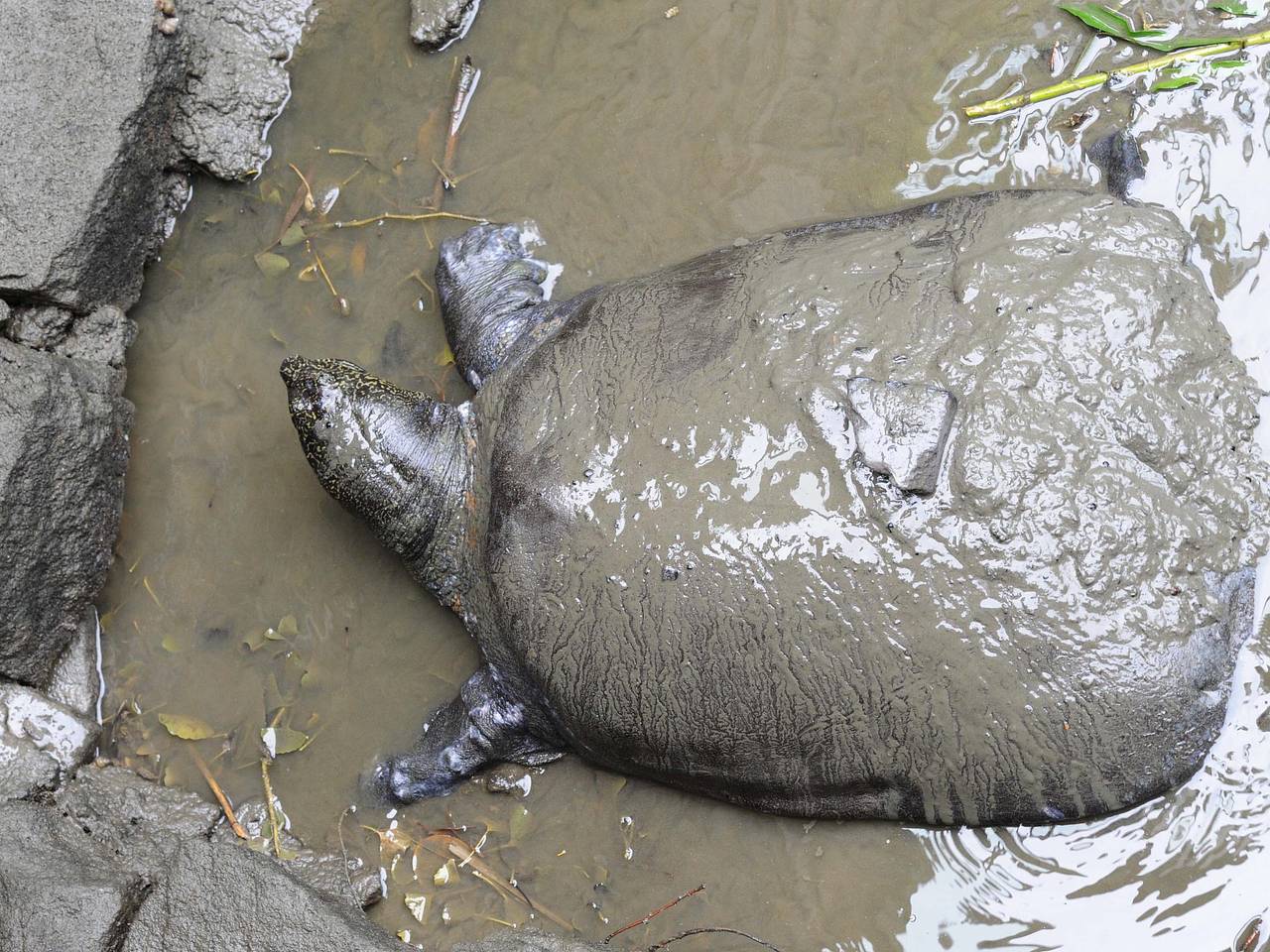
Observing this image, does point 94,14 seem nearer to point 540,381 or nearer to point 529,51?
point 529,51

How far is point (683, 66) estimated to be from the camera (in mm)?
4168

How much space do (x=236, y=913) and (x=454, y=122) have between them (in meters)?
3.01

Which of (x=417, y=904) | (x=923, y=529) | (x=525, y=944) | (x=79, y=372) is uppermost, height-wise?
(x=923, y=529)

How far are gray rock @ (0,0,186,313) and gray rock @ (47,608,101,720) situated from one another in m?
1.29

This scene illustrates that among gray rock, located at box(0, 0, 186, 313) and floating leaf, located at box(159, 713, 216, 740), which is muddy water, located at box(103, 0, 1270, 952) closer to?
floating leaf, located at box(159, 713, 216, 740)

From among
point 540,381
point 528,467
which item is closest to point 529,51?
point 540,381

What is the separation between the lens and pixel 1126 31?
386 centimetres

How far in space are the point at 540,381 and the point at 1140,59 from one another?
Result: 2500mm

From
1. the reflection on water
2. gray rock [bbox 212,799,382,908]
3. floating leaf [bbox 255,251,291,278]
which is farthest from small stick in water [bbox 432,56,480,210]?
gray rock [bbox 212,799,382,908]

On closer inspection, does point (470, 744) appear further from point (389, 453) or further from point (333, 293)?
point (333, 293)

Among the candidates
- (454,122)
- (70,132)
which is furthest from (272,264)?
(454,122)

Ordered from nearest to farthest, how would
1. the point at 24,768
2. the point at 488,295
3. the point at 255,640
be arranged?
the point at 24,768 → the point at 488,295 → the point at 255,640

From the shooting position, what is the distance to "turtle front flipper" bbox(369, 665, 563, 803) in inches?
151

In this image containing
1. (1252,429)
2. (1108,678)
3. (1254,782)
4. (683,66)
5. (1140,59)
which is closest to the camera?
(1108,678)
